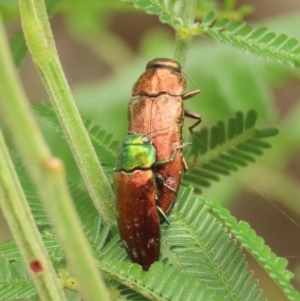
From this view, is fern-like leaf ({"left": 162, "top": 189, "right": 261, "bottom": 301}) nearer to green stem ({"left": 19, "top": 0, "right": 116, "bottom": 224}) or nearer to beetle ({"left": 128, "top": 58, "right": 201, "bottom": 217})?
beetle ({"left": 128, "top": 58, "right": 201, "bottom": 217})

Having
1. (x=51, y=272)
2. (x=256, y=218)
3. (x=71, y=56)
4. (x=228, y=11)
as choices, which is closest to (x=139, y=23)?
(x=71, y=56)

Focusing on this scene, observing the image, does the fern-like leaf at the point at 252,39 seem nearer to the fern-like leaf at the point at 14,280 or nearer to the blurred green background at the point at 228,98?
the blurred green background at the point at 228,98

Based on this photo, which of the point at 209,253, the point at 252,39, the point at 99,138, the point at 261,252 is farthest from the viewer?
the point at 99,138

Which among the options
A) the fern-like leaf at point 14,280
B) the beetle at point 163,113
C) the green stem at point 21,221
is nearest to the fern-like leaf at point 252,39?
the beetle at point 163,113

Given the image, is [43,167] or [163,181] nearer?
[43,167]

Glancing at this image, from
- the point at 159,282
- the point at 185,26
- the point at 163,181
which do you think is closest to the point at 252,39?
the point at 185,26

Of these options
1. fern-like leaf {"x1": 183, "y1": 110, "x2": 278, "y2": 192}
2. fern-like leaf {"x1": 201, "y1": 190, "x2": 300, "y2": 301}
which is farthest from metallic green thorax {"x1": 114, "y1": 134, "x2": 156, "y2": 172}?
fern-like leaf {"x1": 201, "y1": 190, "x2": 300, "y2": 301}

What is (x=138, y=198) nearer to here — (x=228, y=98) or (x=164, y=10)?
(x=164, y=10)
